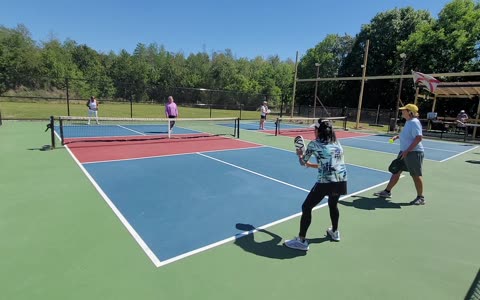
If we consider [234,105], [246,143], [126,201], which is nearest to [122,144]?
[246,143]

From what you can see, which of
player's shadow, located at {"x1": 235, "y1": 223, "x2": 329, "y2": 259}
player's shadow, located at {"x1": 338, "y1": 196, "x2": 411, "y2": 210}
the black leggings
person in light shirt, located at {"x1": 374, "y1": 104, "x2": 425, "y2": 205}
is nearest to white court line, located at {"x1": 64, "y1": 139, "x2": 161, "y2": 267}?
player's shadow, located at {"x1": 235, "y1": 223, "x2": 329, "y2": 259}

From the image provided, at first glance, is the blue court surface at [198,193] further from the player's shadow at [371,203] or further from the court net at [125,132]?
the court net at [125,132]

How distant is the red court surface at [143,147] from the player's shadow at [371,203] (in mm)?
6015

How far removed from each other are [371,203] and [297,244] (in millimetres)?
2730

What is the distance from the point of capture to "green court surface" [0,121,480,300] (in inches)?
Result: 118

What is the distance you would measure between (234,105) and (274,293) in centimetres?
3450

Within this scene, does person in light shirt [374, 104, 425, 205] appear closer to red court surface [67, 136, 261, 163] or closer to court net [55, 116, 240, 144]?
red court surface [67, 136, 261, 163]

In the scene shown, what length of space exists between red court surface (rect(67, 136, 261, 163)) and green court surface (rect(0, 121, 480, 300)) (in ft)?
10.6

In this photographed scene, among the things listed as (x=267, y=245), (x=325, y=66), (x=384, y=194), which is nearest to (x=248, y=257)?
(x=267, y=245)

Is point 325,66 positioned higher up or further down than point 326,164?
higher up

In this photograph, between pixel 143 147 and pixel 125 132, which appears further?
pixel 125 132

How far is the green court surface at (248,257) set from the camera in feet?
9.87

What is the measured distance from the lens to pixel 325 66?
164 feet

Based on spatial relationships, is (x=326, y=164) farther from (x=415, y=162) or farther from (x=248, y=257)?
(x=415, y=162)
